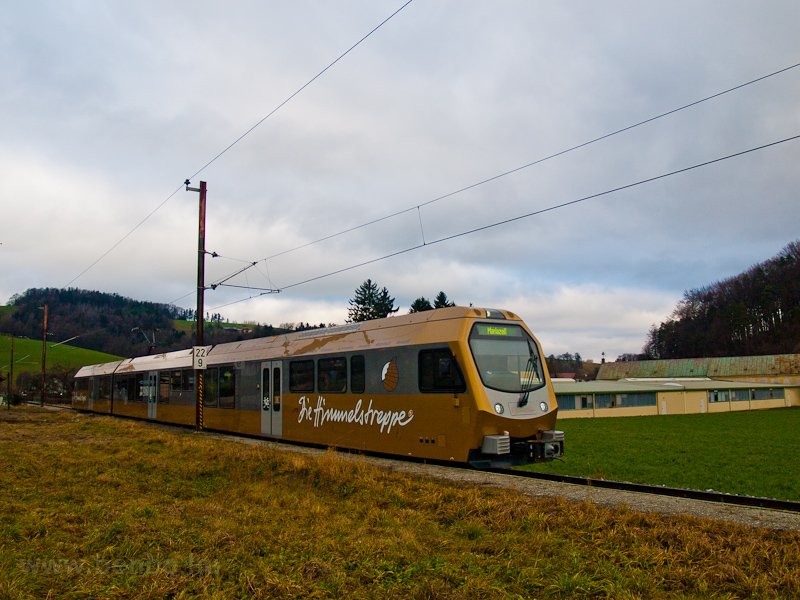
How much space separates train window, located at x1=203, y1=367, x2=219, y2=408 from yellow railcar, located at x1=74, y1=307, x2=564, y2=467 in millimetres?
2365

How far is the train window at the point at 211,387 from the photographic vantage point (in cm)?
2270

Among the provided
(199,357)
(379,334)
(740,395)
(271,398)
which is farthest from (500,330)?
(740,395)

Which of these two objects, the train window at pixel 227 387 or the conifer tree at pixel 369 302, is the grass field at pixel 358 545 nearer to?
the train window at pixel 227 387

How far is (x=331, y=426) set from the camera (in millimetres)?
16422

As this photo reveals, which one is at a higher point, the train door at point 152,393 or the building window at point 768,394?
the train door at point 152,393

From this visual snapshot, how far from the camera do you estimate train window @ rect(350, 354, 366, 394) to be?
1526cm

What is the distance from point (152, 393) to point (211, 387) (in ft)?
25.0

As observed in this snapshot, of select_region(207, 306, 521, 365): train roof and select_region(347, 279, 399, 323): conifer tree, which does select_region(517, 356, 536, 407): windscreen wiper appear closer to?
select_region(207, 306, 521, 365): train roof

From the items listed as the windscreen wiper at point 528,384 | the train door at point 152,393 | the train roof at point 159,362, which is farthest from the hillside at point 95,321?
the windscreen wiper at point 528,384

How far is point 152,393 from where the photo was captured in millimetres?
29156

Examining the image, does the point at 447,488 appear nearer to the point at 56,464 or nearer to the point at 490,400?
the point at 490,400

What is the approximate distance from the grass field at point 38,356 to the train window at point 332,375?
9015 centimetres

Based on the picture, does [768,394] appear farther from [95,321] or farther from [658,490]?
[95,321]

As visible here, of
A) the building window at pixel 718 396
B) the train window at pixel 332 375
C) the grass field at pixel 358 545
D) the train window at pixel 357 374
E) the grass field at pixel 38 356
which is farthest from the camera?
the grass field at pixel 38 356
